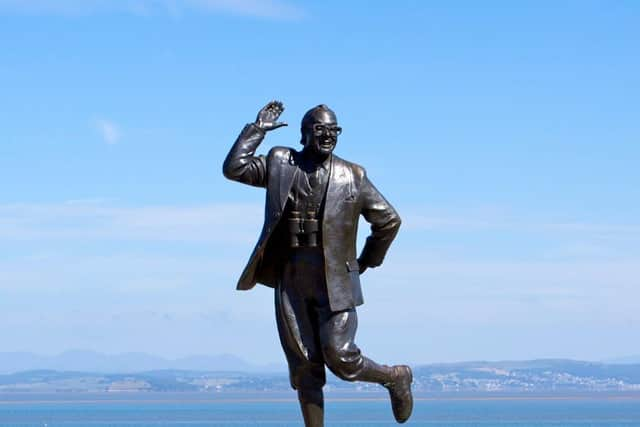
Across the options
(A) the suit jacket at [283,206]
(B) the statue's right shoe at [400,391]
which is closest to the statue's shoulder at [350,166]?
(A) the suit jacket at [283,206]

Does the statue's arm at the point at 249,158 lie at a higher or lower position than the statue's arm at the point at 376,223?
higher

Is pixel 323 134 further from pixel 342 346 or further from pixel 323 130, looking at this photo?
pixel 342 346

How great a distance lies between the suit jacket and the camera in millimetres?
16422

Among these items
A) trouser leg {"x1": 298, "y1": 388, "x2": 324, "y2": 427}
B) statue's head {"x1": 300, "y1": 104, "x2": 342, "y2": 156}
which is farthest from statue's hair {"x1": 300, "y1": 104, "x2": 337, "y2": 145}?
trouser leg {"x1": 298, "y1": 388, "x2": 324, "y2": 427}

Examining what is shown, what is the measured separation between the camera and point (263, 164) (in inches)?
650

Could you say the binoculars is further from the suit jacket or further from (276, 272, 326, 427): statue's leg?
(276, 272, 326, 427): statue's leg

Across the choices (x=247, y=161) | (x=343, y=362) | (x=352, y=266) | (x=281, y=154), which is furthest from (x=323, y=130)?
(x=343, y=362)

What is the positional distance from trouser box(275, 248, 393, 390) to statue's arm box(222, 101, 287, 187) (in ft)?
2.73

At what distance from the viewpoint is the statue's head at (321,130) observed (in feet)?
53.9

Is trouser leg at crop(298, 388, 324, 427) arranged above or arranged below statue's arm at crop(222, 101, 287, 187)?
below

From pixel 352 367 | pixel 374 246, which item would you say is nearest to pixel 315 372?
pixel 352 367

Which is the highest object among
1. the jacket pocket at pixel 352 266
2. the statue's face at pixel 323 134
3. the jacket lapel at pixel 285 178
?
the statue's face at pixel 323 134

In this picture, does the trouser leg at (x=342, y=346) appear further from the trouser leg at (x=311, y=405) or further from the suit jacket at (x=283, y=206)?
the trouser leg at (x=311, y=405)

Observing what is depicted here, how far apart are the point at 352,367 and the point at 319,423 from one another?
27.8 inches
